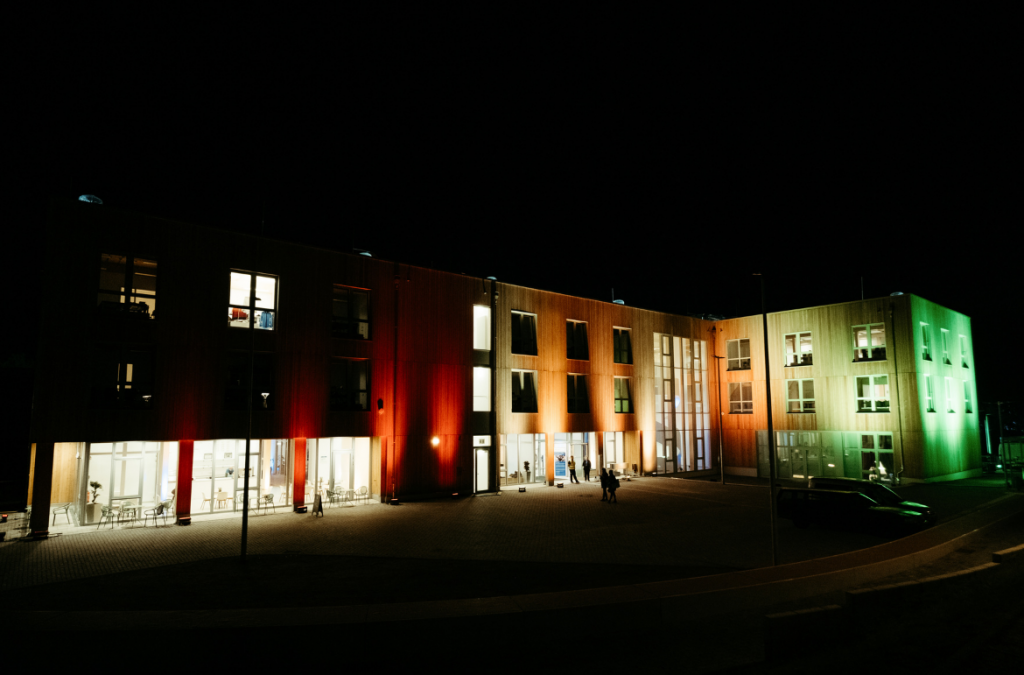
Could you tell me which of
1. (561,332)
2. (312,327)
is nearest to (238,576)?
(312,327)

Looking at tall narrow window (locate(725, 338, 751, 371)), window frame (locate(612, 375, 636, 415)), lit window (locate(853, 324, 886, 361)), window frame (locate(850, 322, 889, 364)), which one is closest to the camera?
window frame (locate(850, 322, 889, 364))

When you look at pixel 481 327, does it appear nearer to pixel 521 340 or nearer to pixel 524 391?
pixel 521 340

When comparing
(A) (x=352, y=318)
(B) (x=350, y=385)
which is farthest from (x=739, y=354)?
(B) (x=350, y=385)

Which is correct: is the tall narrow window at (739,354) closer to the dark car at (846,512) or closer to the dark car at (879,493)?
the dark car at (879,493)

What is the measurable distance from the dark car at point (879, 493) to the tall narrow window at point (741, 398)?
15.2m

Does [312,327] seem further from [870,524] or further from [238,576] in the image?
[870,524]

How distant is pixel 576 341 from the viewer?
103 ft

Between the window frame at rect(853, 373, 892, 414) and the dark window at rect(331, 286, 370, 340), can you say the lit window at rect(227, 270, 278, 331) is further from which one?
the window frame at rect(853, 373, 892, 414)

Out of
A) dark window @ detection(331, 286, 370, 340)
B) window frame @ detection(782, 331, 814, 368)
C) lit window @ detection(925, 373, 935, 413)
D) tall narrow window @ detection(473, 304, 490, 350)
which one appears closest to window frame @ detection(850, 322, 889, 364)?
window frame @ detection(782, 331, 814, 368)

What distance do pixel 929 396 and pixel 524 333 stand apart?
2244 cm

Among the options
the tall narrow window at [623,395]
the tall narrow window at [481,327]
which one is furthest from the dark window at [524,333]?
the tall narrow window at [623,395]

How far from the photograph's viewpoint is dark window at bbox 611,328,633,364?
33.2 m

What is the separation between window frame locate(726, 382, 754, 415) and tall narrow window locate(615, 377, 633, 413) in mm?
8779

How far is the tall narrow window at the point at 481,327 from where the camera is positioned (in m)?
27.3
